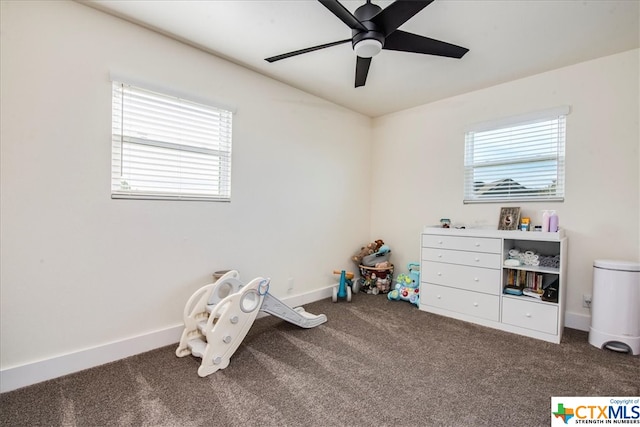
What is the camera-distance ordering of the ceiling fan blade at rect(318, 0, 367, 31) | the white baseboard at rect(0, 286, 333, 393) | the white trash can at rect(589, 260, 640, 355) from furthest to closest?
the white trash can at rect(589, 260, 640, 355), the white baseboard at rect(0, 286, 333, 393), the ceiling fan blade at rect(318, 0, 367, 31)

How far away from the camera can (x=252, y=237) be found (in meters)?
3.03

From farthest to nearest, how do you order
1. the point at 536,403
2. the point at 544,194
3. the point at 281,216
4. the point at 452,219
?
1. the point at 452,219
2. the point at 281,216
3. the point at 544,194
4. the point at 536,403

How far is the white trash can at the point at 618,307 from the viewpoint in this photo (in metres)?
2.30

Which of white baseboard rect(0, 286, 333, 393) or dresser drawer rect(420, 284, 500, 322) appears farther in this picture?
dresser drawer rect(420, 284, 500, 322)

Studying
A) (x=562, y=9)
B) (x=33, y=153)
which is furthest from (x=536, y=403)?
(x=33, y=153)

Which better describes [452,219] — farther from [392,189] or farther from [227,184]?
[227,184]

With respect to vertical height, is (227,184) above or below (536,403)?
above

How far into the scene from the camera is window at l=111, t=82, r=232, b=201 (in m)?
2.22

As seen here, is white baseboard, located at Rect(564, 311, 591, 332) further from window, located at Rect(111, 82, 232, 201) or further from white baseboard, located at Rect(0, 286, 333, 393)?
white baseboard, located at Rect(0, 286, 333, 393)

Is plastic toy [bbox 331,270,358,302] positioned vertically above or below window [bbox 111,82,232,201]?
below

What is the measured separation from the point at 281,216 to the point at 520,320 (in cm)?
255

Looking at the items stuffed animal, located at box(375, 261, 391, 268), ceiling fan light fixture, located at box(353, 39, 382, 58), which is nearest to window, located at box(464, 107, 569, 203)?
stuffed animal, located at box(375, 261, 391, 268)

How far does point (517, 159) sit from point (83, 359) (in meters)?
4.29

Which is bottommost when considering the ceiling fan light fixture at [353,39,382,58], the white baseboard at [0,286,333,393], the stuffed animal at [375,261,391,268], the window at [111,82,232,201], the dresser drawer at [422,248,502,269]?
the white baseboard at [0,286,333,393]
